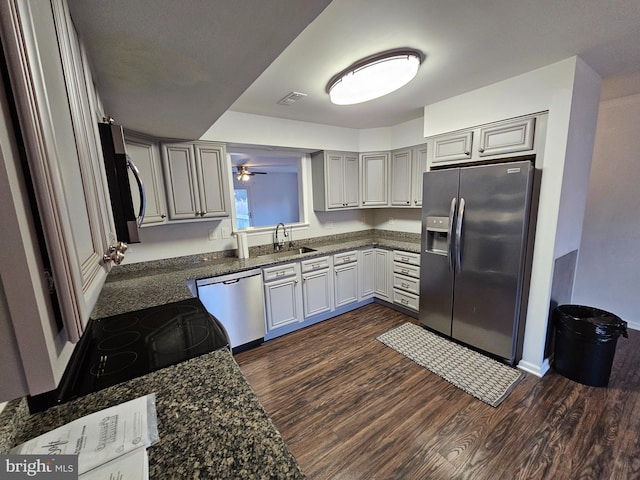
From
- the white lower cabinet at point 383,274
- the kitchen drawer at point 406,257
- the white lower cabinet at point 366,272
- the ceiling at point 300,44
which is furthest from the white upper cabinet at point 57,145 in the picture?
the white lower cabinet at point 383,274

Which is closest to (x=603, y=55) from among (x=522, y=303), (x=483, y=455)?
(x=522, y=303)

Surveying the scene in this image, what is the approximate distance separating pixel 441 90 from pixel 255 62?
76.3 inches

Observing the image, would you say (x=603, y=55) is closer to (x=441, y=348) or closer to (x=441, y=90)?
(x=441, y=90)

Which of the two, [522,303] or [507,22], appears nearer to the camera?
[507,22]

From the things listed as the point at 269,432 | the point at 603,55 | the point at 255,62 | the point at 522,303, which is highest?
the point at 603,55

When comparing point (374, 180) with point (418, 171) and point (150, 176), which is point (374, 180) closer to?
point (418, 171)

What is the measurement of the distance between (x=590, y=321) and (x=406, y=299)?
1.61 metres

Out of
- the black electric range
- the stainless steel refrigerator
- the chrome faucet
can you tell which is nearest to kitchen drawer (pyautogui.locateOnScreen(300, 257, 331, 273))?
the chrome faucet

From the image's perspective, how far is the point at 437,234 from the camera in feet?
8.86

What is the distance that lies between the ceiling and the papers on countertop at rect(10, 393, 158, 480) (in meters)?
1.21

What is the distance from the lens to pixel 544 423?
1.74 meters

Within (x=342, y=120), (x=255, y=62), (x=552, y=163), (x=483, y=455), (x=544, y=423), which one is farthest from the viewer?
(x=342, y=120)

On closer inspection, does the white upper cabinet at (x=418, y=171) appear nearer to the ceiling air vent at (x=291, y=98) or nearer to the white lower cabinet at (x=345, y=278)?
the white lower cabinet at (x=345, y=278)

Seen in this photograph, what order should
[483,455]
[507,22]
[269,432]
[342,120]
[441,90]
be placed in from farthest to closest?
1. [342,120]
2. [441,90]
3. [483,455]
4. [507,22]
5. [269,432]
